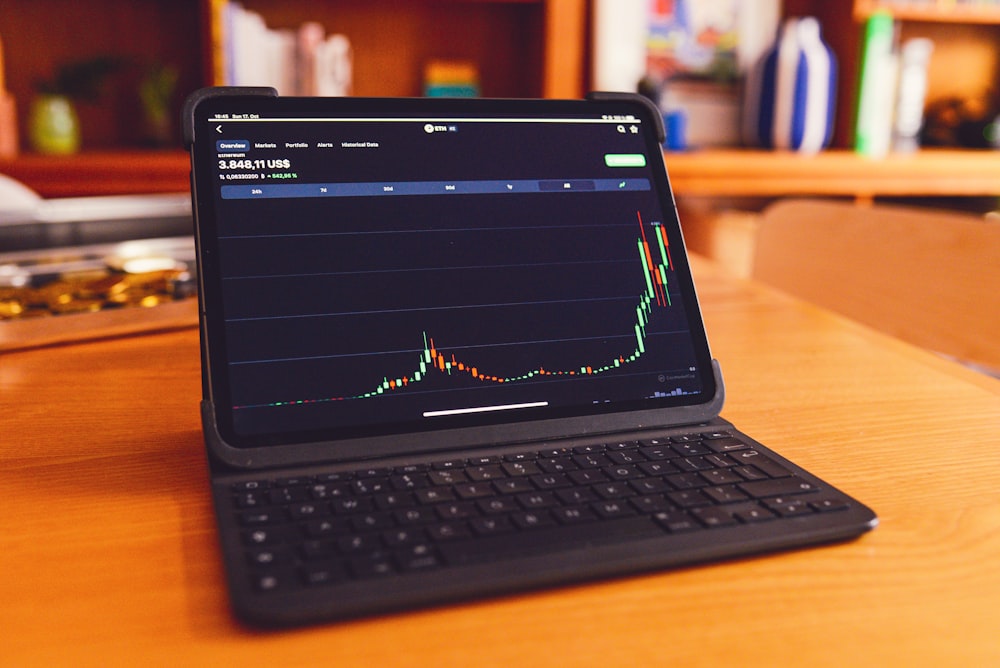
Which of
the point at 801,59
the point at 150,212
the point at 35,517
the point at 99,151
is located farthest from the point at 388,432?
the point at 801,59

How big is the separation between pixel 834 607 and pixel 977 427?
0.95ft

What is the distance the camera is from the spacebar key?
379 millimetres

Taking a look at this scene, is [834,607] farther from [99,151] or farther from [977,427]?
[99,151]

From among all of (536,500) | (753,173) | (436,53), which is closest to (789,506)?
(536,500)

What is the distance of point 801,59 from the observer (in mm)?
2494

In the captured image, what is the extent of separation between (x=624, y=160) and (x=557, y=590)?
0.34 m

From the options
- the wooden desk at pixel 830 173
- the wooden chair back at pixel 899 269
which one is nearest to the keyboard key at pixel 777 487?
the wooden chair back at pixel 899 269

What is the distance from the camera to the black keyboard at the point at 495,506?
37 cm

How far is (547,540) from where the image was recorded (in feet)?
1.28

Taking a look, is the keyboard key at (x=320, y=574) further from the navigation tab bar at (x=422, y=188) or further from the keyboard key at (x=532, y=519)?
the navigation tab bar at (x=422, y=188)

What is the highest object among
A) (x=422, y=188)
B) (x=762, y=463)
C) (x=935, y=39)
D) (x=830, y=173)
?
(x=935, y=39)

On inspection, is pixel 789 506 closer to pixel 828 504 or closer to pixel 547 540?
pixel 828 504

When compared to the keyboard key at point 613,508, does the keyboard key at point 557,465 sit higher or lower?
lower

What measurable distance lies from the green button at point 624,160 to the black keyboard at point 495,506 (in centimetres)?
21
